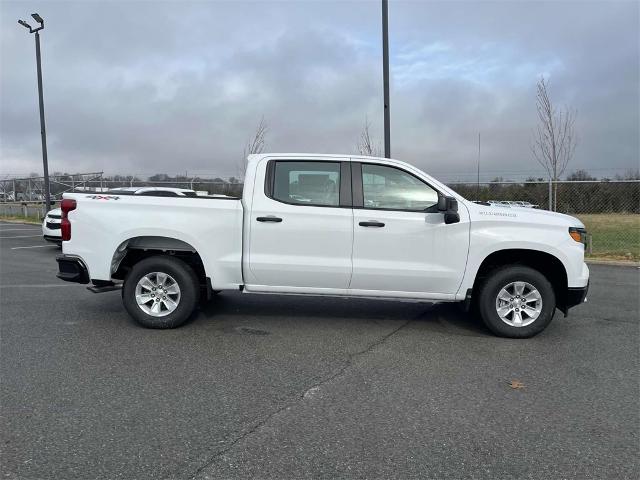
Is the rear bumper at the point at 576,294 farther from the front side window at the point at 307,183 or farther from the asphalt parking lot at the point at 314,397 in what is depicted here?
the front side window at the point at 307,183

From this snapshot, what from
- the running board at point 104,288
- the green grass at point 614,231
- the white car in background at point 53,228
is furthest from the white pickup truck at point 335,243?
the green grass at point 614,231

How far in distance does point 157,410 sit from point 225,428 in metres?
0.60

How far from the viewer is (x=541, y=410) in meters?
3.72

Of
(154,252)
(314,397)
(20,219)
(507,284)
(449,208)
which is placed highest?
(449,208)

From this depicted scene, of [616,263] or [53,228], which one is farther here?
[53,228]

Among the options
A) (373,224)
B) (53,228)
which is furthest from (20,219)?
(373,224)

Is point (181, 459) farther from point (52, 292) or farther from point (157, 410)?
point (52, 292)

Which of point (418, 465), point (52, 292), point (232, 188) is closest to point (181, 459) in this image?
point (418, 465)

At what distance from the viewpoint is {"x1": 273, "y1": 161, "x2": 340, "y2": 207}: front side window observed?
18.3 ft

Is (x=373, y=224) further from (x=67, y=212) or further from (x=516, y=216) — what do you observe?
(x=67, y=212)

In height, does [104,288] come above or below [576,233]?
below

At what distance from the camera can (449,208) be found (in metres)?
5.25

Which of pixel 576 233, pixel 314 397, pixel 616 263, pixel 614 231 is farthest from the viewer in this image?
pixel 614 231

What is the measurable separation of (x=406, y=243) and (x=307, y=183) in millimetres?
1292
